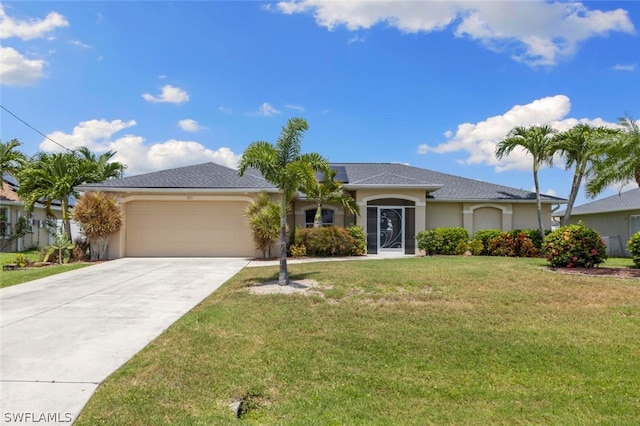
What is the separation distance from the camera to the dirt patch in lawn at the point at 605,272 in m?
11.2

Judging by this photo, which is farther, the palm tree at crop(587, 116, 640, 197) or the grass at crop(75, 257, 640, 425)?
the palm tree at crop(587, 116, 640, 197)

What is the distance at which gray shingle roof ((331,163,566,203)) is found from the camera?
20.8m

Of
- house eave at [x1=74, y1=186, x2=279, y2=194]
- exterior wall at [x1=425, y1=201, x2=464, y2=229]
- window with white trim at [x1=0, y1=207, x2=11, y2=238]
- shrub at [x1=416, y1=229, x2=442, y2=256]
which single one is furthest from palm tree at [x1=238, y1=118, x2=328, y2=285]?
window with white trim at [x1=0, y1=207, x2=11, y2=238]

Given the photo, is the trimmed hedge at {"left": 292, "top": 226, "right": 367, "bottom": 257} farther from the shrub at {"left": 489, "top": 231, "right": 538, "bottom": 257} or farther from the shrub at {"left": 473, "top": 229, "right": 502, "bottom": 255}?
the shrub at {"left": 489, "top": 231, "right": 538, "bottom": 257}

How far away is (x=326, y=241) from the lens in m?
17.8

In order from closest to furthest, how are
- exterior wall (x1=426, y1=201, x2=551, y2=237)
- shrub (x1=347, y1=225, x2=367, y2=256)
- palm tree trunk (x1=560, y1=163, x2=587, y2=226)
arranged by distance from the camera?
shrub (x1=347, y1=225, x2=367, y2=256), palm tree trunk (x1=560, y1=163, x2=587, y2=226), exterior wall (x1=426, y1=201, x2=551, y2=237)

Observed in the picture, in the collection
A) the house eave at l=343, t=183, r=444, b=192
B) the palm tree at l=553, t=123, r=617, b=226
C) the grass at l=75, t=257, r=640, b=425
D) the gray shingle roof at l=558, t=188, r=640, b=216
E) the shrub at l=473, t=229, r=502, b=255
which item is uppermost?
the palm tree at l=553, t=123, r=617, b=226

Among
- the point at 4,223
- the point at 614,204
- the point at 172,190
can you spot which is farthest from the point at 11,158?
the point at 614,204

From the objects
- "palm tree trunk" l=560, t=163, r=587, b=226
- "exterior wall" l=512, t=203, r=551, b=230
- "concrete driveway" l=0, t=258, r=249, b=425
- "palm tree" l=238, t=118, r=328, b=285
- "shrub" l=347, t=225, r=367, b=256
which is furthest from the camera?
"exterior wall" l=512, t=203, r=551, b=230

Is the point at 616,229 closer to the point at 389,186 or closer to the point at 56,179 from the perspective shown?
the point at 389,186

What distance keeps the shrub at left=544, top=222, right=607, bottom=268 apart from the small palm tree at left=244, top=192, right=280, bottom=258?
9.92 metres

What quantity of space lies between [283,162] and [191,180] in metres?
9.19

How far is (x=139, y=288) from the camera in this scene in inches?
409

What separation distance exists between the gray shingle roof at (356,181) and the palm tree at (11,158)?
22.7 ft
